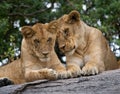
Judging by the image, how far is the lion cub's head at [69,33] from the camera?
444 cm

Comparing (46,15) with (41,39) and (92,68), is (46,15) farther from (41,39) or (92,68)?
(92,68)

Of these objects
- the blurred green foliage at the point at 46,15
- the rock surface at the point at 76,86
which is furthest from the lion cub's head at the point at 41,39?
the blurred green foliage at the point at 46,15

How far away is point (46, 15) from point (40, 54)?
1.59 m

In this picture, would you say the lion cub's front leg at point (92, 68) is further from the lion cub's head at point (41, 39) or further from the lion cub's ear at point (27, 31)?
the lion cub's ear at point (27, 31)

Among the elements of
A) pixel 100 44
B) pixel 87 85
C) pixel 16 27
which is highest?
pixel 16 27

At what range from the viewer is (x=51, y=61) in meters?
4.61

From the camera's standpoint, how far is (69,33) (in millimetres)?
4520

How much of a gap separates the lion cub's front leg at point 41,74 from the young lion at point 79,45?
19cm

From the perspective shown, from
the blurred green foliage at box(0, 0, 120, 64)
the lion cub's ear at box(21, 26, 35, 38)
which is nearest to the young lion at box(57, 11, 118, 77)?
the lion cub's ear at box(21, 26, 35, 38)

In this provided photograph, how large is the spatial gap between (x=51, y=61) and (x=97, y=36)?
481 mm

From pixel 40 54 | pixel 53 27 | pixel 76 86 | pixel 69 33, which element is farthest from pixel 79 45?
pixel 76 86

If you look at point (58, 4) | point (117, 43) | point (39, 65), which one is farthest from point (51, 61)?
point (58, 4)

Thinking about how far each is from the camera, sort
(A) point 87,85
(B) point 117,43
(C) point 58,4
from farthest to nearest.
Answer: (C) point 58,4
(B) point 117,43
(A) point 87,85

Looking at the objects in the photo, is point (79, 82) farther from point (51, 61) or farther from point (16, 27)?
point (16, 27)
